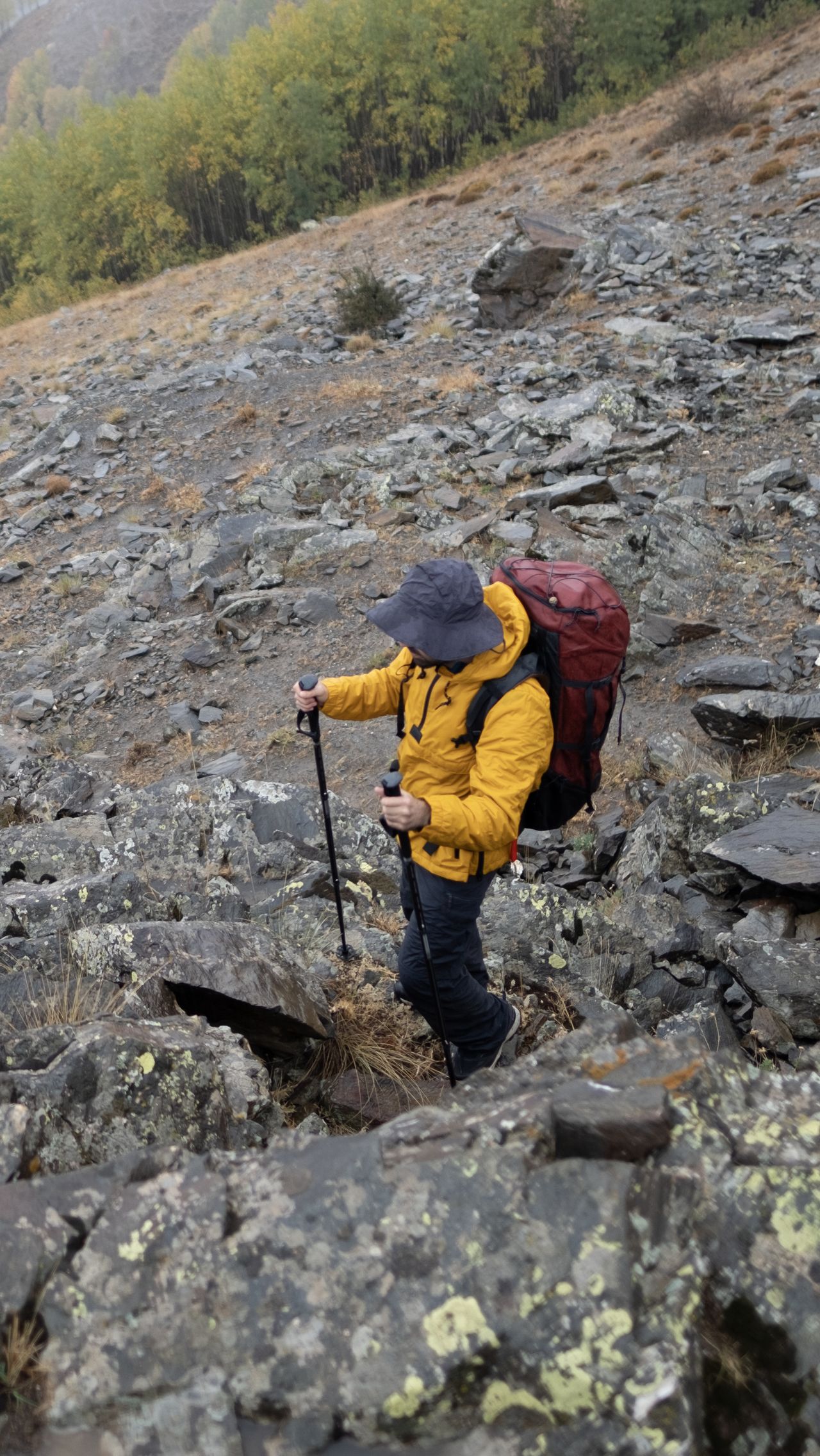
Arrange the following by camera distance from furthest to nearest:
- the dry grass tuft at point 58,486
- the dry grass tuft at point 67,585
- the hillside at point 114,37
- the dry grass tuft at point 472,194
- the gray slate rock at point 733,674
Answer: the hillside at point 114,37 < the dry grass tuft at point 472,194 < the dry grass tuft at point 58,486 < the dry grass tuft at point 67,585 < the gray slate rock at point 733,674

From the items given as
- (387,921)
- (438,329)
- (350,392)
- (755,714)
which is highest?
(438,329)

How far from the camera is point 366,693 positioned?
4.01m

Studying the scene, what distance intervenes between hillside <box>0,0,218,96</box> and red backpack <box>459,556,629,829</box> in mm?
183865

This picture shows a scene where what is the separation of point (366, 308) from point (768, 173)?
1014cm

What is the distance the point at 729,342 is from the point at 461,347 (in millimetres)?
5201

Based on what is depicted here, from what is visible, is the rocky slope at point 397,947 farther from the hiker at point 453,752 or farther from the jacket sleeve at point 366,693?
the jacket sleeve at point 366,693

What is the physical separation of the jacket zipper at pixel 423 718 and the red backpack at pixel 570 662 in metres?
0.17

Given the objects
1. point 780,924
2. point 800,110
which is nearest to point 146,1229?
point 780,924

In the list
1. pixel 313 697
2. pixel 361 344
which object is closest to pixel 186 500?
pixel 361 344

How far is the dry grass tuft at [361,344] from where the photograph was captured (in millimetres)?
18703

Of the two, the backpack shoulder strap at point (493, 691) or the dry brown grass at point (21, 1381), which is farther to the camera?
the backpack shoulder strap at point (493, 691)

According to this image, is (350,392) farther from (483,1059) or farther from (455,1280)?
(455,1280)

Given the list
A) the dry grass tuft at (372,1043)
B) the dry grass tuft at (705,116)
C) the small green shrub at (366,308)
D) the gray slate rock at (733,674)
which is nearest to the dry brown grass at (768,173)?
the dry grass tuft at (705,116)

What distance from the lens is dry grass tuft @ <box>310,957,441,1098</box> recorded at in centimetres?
400
